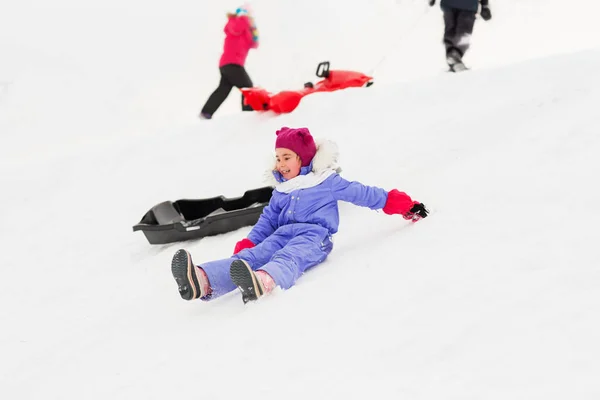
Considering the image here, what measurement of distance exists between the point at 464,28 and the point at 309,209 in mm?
2980

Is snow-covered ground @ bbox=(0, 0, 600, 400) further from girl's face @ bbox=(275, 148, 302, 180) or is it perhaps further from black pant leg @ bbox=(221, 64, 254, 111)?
black pant leg @ bbox=(221, 64, 254, 111)

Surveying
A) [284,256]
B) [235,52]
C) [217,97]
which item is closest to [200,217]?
[284,256]

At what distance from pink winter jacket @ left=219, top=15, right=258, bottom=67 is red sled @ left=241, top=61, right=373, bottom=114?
32.5 inches

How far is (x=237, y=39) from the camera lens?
5.34m

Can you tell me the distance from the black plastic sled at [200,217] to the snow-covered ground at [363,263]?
0.08 metres

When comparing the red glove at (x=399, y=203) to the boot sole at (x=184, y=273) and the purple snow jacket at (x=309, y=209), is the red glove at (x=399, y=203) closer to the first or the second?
the purple snow jacket at (x=309, y=209)

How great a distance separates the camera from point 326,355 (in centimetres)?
132

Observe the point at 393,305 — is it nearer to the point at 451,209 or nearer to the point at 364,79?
the point at 451,209

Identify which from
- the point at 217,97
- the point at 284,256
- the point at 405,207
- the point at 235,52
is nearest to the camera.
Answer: the point at 284,256

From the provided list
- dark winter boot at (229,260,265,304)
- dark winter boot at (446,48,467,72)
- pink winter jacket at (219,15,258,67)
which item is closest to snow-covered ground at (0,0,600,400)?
Answer: dark winter boot at (229,260,265,304)

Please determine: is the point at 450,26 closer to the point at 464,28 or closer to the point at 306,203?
the point at 464,28

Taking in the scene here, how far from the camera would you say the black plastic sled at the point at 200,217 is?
298 centimetres

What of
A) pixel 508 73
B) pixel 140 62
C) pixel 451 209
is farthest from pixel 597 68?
pixel 140 62

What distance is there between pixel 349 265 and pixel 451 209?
0.53 meters
